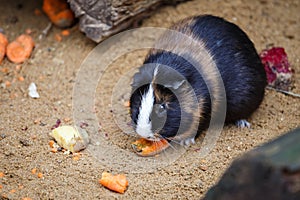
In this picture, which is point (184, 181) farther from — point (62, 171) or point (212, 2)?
point (212, 2)

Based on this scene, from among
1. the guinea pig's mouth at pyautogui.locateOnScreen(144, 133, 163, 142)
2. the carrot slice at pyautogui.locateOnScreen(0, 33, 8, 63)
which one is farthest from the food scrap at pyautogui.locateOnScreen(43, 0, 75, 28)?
the guinea pig's mouth at pyautogui.locateOnScreen(144, 133, 163, 142)

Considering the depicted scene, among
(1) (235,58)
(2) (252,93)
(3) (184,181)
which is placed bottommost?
(3) (184,181)

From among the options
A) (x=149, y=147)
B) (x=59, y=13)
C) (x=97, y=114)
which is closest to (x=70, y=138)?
(x=97, y=114)

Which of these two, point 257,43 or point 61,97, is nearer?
point 61,97

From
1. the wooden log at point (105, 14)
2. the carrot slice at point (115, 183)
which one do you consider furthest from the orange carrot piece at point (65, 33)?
the carrot slice at point (115, 183)

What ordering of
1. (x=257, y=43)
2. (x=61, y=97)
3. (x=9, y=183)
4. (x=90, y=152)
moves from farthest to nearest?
(x=257, y=43), (x=61, y=97), (x=90, y=152), (x=9, y=183)

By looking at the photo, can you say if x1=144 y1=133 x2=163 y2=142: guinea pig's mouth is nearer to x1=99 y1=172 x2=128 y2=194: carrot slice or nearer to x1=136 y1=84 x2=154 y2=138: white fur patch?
x1=136 y1=84 x2=154 y2=138: white fur patch

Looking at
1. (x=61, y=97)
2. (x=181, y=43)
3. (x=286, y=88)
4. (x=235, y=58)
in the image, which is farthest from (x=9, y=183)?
(x=286, y=88)
